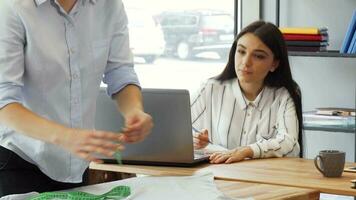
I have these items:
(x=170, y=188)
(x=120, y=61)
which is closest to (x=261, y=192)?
(x=170, y=188)

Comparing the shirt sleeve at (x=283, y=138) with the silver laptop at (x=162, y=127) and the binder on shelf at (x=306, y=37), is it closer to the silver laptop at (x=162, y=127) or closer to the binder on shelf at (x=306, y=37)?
the silver laptop at (x=162, y=127)

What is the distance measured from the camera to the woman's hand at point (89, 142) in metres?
1.51

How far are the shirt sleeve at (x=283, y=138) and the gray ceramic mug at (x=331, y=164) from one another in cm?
32

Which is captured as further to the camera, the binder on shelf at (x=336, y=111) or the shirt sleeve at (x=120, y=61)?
the binder on shelf at (x=336, y=111)

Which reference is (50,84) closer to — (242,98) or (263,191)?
(263,191)

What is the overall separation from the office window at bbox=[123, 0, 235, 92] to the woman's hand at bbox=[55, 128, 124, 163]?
3.22 m

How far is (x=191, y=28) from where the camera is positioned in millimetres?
4785

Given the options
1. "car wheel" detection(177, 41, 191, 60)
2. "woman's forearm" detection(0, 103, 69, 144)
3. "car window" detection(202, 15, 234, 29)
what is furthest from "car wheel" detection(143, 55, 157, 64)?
"woman's forearm" detection(0, 103, 69, 144)

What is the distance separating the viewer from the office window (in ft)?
15.7

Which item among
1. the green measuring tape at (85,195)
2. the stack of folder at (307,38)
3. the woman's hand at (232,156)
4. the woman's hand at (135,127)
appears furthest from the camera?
the stack of folder at (307,38)

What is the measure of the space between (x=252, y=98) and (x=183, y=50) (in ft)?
5.87

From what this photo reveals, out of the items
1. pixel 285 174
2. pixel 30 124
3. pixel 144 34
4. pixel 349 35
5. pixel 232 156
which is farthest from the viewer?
pixel 144 34

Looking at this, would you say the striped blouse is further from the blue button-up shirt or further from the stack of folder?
the stack of folder

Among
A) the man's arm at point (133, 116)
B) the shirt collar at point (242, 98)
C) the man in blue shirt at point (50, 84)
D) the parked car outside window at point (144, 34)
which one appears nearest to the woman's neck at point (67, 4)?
the man in blue shirt at point (50, 84)
